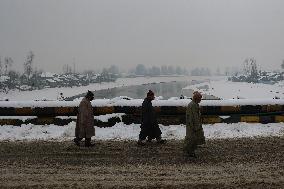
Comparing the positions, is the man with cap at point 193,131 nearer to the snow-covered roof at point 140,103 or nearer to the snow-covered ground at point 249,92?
the snow-covered roof at point 140,103

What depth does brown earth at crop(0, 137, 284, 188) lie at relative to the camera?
7.07 meters

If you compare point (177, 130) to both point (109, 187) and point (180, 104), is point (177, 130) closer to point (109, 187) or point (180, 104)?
point (180, 104)

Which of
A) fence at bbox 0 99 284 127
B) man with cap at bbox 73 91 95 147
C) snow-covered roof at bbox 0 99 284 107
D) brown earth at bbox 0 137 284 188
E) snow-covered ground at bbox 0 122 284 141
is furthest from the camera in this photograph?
snow-covered roof at bbox 0 99 284 107

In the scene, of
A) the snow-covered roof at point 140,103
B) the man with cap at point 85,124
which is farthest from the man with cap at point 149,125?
the snow-covered roof at point 140,103

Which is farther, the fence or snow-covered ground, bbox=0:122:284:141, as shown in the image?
the fence

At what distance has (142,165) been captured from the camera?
8344mm

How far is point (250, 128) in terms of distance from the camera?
1248 cm

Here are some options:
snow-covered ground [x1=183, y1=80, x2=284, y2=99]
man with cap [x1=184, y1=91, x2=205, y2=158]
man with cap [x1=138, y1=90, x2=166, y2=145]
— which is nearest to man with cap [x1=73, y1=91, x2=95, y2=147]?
man with cap [x1=138, y1=90, x2=166, y2=145]

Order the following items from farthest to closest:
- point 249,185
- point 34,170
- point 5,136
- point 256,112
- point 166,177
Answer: point 256,112 < point 5,136 < point 34,170 < point 166,177 < point 249,185

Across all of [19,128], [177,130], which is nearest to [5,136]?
[19,128]

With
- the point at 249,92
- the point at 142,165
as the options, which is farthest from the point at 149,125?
the point at 249,92

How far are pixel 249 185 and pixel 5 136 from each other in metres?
8.24

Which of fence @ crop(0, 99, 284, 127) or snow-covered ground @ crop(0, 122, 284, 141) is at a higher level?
fence @ crop(0, 99, 284, 127)

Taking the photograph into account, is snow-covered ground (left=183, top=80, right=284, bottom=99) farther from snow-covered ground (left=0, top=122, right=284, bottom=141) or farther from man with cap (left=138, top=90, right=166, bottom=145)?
man with cap (left=138, top=90, right=166, bottom=145)
